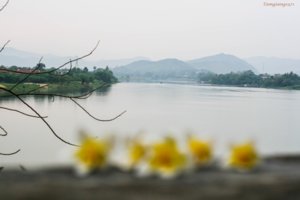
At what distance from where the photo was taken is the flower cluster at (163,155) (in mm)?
621

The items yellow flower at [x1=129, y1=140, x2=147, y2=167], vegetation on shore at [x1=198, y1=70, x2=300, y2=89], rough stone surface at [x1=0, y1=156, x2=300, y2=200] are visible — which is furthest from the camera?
vegetation on shore at [x1=198, y1=70, x2=300, y2=89]

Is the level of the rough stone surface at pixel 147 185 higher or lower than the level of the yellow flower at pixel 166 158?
lower

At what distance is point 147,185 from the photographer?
560 millimetres

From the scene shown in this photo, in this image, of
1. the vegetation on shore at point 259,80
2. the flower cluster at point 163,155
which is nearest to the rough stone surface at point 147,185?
the flower cluster at point 163,155

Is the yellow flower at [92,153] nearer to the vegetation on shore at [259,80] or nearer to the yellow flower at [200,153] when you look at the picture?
the yellow flower at [200,153]

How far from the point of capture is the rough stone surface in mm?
525

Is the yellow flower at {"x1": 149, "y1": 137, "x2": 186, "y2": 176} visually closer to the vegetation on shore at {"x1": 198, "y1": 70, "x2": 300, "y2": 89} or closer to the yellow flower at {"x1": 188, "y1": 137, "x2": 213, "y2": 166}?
the yellow flower at {"x1": 188, "y1": 137, "x2": 213, "y2": 166}

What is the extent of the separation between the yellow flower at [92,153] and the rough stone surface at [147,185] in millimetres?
16

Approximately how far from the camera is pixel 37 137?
18.7 m

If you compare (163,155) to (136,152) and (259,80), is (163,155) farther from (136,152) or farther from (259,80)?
(259,80)

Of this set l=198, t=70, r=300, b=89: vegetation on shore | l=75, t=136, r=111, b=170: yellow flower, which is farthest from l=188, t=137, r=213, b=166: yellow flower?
l=198, t=70, r=300, b=89: vegetation on shore

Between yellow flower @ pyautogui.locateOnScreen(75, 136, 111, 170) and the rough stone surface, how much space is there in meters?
0.02

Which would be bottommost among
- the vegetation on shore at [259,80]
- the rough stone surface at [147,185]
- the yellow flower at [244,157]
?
the vegetation on shore at [259,80]

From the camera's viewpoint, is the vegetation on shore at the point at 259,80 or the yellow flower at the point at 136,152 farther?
the vegetation on shore at the point at 259,80
